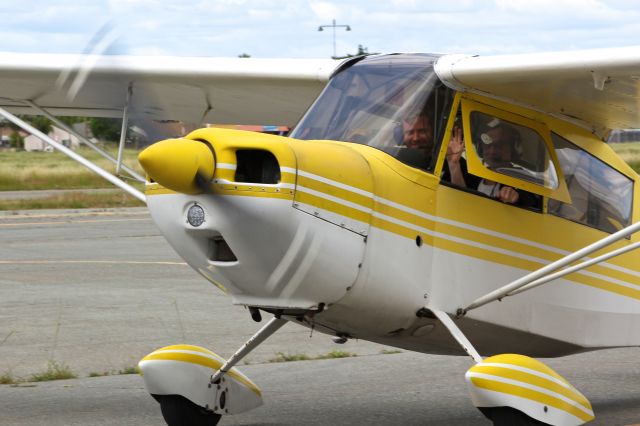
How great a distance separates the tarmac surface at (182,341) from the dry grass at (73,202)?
491 inches

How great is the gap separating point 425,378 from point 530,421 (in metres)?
3.07

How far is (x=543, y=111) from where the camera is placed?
25.3 ft

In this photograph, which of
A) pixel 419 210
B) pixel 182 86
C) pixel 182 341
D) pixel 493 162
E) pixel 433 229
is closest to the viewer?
pixel 419 210

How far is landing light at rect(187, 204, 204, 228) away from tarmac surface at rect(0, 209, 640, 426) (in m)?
2.29

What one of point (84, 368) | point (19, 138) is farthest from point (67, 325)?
point (19, 138)

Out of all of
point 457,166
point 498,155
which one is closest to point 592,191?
point 498,155

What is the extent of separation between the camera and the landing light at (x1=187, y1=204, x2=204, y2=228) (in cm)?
580

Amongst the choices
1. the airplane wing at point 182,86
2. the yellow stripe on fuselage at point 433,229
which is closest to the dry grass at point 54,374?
the airplane wing at point 182,86

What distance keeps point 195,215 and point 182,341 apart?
5472 mm

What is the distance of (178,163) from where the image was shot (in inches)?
216

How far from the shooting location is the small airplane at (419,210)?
5875 millimetres

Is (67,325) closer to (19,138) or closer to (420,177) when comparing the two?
(420,177)

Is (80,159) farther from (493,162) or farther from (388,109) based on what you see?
(493,162)

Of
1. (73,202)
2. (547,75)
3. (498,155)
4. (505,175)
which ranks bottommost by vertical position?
(73,202)
